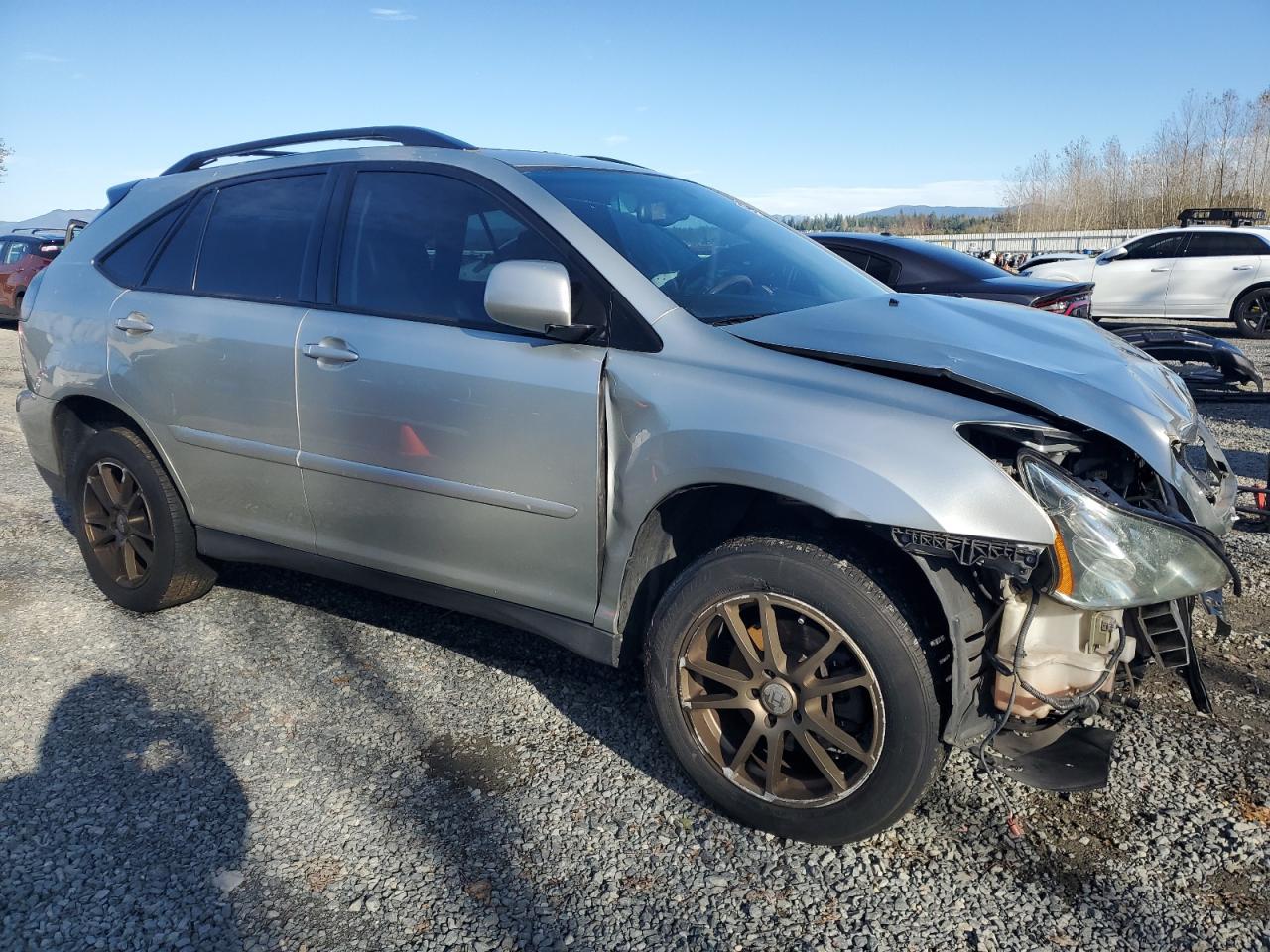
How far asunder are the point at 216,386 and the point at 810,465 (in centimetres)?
232

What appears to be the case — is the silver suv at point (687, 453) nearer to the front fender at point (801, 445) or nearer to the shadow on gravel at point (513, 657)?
the front fender at point (801, 445)

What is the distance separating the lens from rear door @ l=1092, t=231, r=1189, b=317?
49.5ft

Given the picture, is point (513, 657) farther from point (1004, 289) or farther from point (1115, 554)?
point (1004, 289)

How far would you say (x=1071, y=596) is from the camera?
88.2 inches

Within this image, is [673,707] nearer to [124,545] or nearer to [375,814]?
[375,814]

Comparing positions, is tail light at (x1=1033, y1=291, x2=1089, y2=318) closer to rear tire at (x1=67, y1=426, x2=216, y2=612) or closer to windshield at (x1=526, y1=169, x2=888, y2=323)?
windshield at (x1=526, y1=169, x2=888, y2=323)

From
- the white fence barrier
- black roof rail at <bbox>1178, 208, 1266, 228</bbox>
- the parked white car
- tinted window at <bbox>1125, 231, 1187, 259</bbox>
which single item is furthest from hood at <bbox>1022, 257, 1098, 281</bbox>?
the white fence barrier

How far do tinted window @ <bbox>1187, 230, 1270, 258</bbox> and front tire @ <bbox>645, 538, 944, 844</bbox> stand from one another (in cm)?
1461

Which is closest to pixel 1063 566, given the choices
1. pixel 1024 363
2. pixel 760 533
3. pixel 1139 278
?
pixel 1024 363

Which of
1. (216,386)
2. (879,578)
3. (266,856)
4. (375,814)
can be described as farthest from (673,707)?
(216,386)

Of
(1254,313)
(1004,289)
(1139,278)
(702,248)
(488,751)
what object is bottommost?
(488,751)

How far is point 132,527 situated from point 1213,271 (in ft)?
49.7

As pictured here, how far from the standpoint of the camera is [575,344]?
2.85m

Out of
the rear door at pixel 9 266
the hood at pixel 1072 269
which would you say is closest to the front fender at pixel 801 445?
the hood at pixel 1072 269
